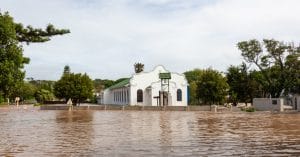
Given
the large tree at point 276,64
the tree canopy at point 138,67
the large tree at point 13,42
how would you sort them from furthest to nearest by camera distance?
1. the tree canopy at point 138,67
2. the large tree at point 276,64
3. the large tree at point 13,42

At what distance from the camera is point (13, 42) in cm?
2256

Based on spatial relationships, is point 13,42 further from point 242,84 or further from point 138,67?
point 138,67

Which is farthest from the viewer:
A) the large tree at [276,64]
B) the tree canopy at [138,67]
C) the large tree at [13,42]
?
the tree canopy at [138,67]

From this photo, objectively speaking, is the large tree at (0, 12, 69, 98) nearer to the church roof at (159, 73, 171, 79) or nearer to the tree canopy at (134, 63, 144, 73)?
the church roof at (159, 73, 171, 79)

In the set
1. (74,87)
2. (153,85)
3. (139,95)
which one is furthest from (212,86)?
A: (74,87)

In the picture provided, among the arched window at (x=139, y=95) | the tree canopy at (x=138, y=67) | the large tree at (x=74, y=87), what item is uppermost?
the tree canopy at (x=138, y=67)

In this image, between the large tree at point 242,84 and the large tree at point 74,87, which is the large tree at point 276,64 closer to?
the large tree at point 242,84

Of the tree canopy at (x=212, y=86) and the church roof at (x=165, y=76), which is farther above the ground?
the church roof at (x=165, y=76)

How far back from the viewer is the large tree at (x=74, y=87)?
76.8m

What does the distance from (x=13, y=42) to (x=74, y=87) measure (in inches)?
2147

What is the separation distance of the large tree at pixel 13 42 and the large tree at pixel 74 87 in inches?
2097

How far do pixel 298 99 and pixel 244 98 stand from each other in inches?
593

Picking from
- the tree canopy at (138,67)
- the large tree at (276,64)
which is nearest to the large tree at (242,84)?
the large tree at (276,64)

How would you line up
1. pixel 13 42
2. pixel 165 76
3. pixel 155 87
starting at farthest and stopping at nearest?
1. pixel 155 87
2. pixel 165 76
3. pixel 13 42
